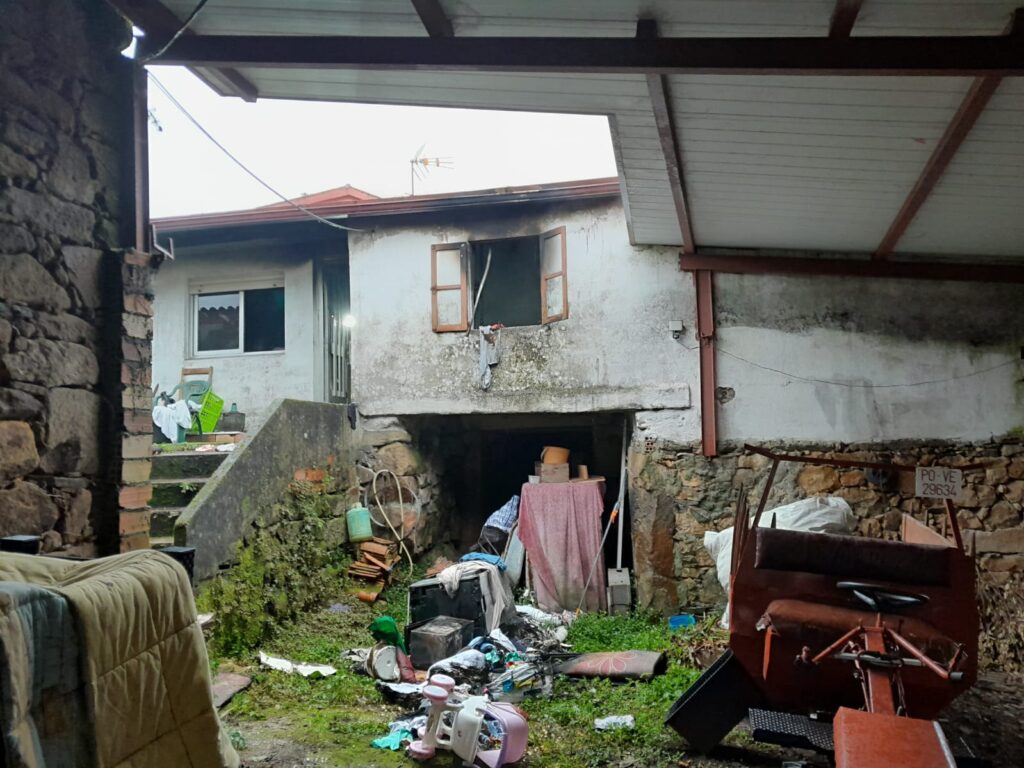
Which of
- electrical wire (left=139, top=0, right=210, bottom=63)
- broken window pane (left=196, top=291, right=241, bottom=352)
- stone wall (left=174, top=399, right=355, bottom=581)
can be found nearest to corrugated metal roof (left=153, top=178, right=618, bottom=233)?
broken window pane (left=196, top=291, right=241, bottom=352)

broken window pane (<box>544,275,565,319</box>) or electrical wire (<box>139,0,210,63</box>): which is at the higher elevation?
electrical wire (<box>139,0,210,63</box>)

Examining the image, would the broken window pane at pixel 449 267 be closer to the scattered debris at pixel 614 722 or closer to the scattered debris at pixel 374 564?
the scattered debris at pixel 374 564

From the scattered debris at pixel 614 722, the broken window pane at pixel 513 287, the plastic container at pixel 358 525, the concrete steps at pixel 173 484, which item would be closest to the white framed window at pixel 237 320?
the broken window pane at pixel 513 287

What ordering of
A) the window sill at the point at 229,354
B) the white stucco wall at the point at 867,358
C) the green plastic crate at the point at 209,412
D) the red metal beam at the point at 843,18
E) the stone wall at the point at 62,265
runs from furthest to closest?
the window sill at the point at 229,354 < the green plastic crate at the point at 209,412 < the white stucco wall at the point at 867,358 < the red metal beam at the point at 843,18 < the stone wall at the point at 62,265

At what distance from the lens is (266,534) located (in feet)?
19.1

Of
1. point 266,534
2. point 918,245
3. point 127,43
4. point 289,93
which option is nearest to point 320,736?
point 266,534

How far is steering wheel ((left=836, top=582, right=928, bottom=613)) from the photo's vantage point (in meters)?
3.20

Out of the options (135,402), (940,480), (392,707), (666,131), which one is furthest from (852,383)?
(135,402)

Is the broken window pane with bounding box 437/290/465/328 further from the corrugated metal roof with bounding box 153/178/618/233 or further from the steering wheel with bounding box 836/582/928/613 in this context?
the steering wheel with bounding box 836/582/928/613

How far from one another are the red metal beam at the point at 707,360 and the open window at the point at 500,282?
143 centimetres

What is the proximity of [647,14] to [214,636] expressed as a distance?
4.89 m

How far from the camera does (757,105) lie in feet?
13.1

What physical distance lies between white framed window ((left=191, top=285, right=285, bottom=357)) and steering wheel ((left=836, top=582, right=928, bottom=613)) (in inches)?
313

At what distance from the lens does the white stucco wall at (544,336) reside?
23.7ft
